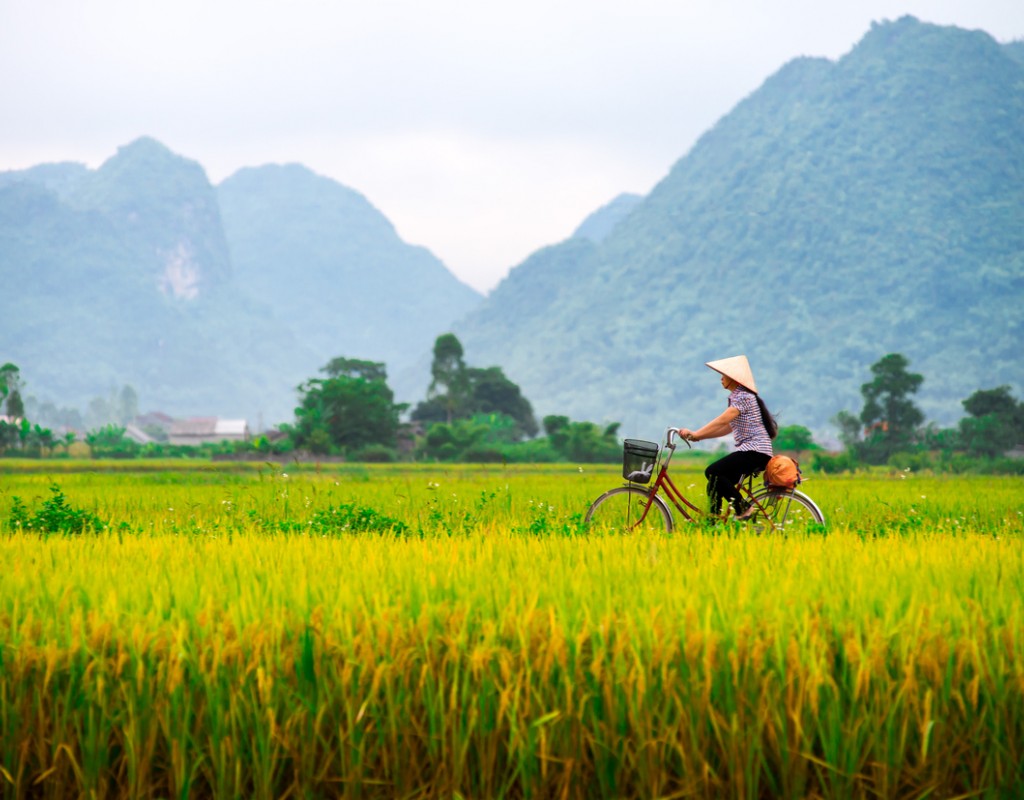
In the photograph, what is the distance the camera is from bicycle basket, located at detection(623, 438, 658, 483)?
911 cm

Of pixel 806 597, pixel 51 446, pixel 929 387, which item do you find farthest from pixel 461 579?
pixel 929 387

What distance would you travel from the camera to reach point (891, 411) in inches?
2361

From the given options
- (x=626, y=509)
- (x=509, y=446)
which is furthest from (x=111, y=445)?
(x=626, y=509)

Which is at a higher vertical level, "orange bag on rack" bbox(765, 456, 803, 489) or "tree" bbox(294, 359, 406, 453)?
"tree" bbox(294, 359, 406, 453)

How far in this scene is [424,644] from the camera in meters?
4.14

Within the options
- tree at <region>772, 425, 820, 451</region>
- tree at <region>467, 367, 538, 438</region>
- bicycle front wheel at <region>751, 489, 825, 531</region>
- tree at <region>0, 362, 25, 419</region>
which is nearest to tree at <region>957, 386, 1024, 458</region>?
tree at <region>772, 425, 820, 451</region>

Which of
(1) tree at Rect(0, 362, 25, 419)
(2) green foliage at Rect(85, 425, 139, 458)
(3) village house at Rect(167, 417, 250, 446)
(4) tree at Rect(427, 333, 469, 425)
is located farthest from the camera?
(3) village house at Rect(167, 417, 250, 446)

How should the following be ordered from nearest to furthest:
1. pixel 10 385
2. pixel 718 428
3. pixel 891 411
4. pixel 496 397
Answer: pixel 718 428
pixel 891 411
pixel 10 385
pixel 496 397

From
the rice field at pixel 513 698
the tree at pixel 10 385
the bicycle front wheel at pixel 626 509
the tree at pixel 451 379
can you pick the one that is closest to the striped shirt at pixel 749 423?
the bicycle front wheel at pixel 626 509

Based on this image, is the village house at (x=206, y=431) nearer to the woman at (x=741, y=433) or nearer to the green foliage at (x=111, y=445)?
the green foliage at (x=111, y=445)

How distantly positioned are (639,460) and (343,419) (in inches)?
1868

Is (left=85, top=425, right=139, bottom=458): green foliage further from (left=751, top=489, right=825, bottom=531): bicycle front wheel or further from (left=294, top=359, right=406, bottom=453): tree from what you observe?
(left=751, top=489, right=825, bottom=531): bicycle front wheel

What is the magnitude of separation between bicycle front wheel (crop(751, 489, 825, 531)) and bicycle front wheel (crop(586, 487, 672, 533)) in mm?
829

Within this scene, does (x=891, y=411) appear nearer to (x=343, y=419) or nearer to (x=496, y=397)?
(x=496, y=397)
